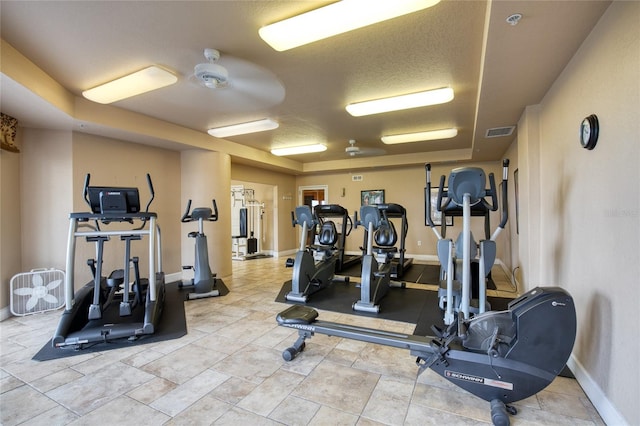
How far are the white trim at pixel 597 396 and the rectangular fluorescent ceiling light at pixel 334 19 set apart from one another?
8.66 ft

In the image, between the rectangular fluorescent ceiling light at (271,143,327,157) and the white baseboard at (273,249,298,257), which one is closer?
the rectangular fluorescent ceiling light at (271,143,327,157)

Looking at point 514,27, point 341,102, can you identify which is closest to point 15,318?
point 341,102

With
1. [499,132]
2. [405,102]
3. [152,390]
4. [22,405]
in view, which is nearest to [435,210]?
[499,132]

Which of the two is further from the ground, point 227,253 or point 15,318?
point 227,253

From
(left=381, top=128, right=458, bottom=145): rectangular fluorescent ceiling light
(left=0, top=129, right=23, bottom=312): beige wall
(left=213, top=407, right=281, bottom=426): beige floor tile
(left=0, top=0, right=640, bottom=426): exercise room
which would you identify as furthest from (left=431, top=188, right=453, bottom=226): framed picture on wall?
(left=0, top=129, right=23, bottom=312): beige wall

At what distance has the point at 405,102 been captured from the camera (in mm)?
3529

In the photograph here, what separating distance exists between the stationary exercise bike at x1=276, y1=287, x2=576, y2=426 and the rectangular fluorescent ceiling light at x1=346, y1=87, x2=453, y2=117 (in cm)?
242

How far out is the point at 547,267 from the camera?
116 inches

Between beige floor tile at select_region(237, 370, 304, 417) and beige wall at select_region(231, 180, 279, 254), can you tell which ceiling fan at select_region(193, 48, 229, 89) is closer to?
beige floor tile at select_region(237, 370, 304, 417)

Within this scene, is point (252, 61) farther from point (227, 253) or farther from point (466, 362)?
point (227, 253)

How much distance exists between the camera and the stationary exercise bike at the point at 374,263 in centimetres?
378

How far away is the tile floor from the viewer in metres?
Result: 1.79

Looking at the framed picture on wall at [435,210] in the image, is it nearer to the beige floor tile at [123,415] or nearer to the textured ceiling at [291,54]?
the textured ceiling at [291,54]

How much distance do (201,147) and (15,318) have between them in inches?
134
